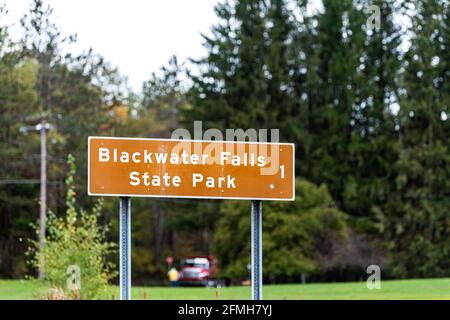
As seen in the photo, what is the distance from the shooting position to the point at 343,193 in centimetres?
5544

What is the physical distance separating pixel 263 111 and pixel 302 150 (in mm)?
3006

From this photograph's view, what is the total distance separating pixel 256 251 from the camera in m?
10.0

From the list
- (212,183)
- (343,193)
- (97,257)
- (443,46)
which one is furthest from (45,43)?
(212,183)

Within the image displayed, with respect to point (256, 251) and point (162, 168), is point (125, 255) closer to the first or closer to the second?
point (162, 168)

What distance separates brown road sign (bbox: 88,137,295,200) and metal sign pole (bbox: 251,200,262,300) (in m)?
0.45

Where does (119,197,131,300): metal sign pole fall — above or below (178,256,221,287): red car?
above

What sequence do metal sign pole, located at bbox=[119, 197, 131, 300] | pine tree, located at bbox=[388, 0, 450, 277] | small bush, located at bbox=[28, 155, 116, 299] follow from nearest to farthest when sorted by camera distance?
1. metal sign pole, located at bbox=[119, 197, 131, 300]
2. small bush, located at bbox=[28, 155, 116, 299]
3. pine tree, located at bbox=[388, 0, 450, 277]

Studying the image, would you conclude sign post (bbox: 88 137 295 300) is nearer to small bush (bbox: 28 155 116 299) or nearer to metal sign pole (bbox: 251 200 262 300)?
metal sign pole (bbox: 251 200 262 300)

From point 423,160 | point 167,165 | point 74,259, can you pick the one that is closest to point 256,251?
point 167,165

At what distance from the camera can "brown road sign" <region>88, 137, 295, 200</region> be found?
963 centimetres

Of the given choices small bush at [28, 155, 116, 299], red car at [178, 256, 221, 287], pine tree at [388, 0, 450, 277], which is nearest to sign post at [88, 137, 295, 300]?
small bush at [28, 155, 116, 299]

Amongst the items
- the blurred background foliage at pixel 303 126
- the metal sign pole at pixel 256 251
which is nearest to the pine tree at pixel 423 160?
the blurred background foliage at pixel 303 126
